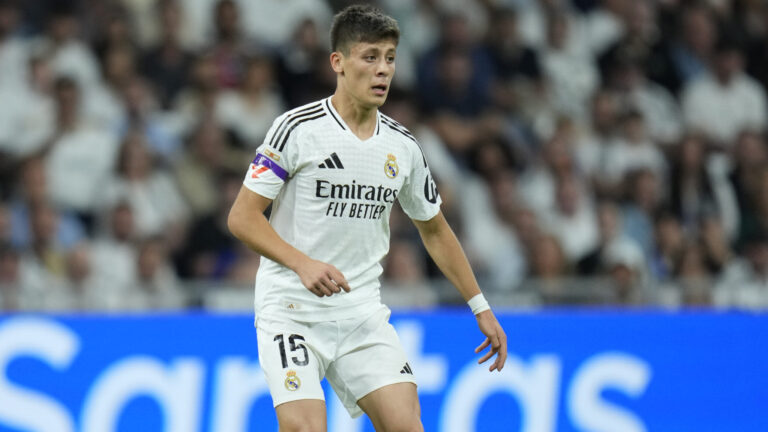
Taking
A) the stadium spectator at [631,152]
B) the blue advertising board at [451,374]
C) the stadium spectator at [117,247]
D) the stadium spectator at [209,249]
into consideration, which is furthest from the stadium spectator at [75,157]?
the stadium spectator at [631,152]

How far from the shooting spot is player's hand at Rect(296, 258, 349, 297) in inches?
180

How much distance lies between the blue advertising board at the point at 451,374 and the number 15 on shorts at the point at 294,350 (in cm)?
276

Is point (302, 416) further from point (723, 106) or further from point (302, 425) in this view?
point (723, 106)

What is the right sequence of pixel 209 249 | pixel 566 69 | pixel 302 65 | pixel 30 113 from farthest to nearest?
pixel 566 69 < pixel 302 65 < pixel 30 113 < pixel 209 249

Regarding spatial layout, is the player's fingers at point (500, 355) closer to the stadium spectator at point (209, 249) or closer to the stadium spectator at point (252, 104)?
the stadium spectator at point (209, 249)

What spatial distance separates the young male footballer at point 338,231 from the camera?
15.9 ft

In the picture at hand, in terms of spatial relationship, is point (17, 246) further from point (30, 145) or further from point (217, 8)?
point (217, 8)

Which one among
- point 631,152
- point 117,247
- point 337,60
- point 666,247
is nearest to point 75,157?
point 117,247

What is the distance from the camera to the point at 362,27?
4926 mm

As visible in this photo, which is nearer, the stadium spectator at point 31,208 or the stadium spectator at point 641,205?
the stadium spectator at point 31,208

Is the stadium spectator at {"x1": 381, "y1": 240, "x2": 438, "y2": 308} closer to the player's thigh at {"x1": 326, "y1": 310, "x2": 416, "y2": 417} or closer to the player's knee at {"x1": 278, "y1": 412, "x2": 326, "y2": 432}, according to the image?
the player's thigh at {"x1": 326, "y1": 310, "x2": 416, "y2": 417}

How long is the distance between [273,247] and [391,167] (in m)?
0.65

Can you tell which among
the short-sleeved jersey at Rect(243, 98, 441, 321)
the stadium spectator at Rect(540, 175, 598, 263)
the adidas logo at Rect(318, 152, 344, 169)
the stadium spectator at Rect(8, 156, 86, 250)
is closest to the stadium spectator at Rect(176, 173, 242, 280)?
the stadium spectator at Rect(8, 156, 86, 250)

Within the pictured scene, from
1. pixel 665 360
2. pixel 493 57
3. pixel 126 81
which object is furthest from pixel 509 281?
pixel 126 81
